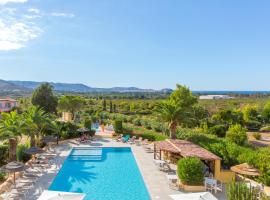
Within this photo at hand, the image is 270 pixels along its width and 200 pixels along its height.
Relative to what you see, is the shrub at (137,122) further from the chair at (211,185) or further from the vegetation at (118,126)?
the chair at (211,185)

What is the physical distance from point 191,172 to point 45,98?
2954cm

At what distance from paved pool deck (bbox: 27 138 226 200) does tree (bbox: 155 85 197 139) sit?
11.1 ft

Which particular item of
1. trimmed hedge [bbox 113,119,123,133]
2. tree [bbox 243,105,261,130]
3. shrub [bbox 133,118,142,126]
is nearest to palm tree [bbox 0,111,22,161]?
trimmed hedge [bbox 113,119,123,133]

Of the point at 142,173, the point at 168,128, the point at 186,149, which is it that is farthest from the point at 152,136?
the point at 142,173

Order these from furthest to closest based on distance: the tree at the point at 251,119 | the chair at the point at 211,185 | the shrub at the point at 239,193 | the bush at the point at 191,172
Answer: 1. the tree at the point at 251,119
2. the bush at the point at 191,172
3. the chair at the point at 211,185
4. the shrub at the point at 239,193

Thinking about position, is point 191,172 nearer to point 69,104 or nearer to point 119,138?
point 119,138

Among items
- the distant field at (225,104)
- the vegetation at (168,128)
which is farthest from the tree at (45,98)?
the distant field at (225,104)

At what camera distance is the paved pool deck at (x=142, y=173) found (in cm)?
1430

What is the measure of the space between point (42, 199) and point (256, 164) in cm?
1098

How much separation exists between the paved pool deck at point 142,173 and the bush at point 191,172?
33.5 inches

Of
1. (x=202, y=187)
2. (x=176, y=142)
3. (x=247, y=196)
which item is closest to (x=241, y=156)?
(x=202, y=187)

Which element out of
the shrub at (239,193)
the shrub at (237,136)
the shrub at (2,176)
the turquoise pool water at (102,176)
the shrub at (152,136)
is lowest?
the turquoise pool water at (102,176)

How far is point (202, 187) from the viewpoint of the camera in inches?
594

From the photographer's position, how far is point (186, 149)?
59.9ft
